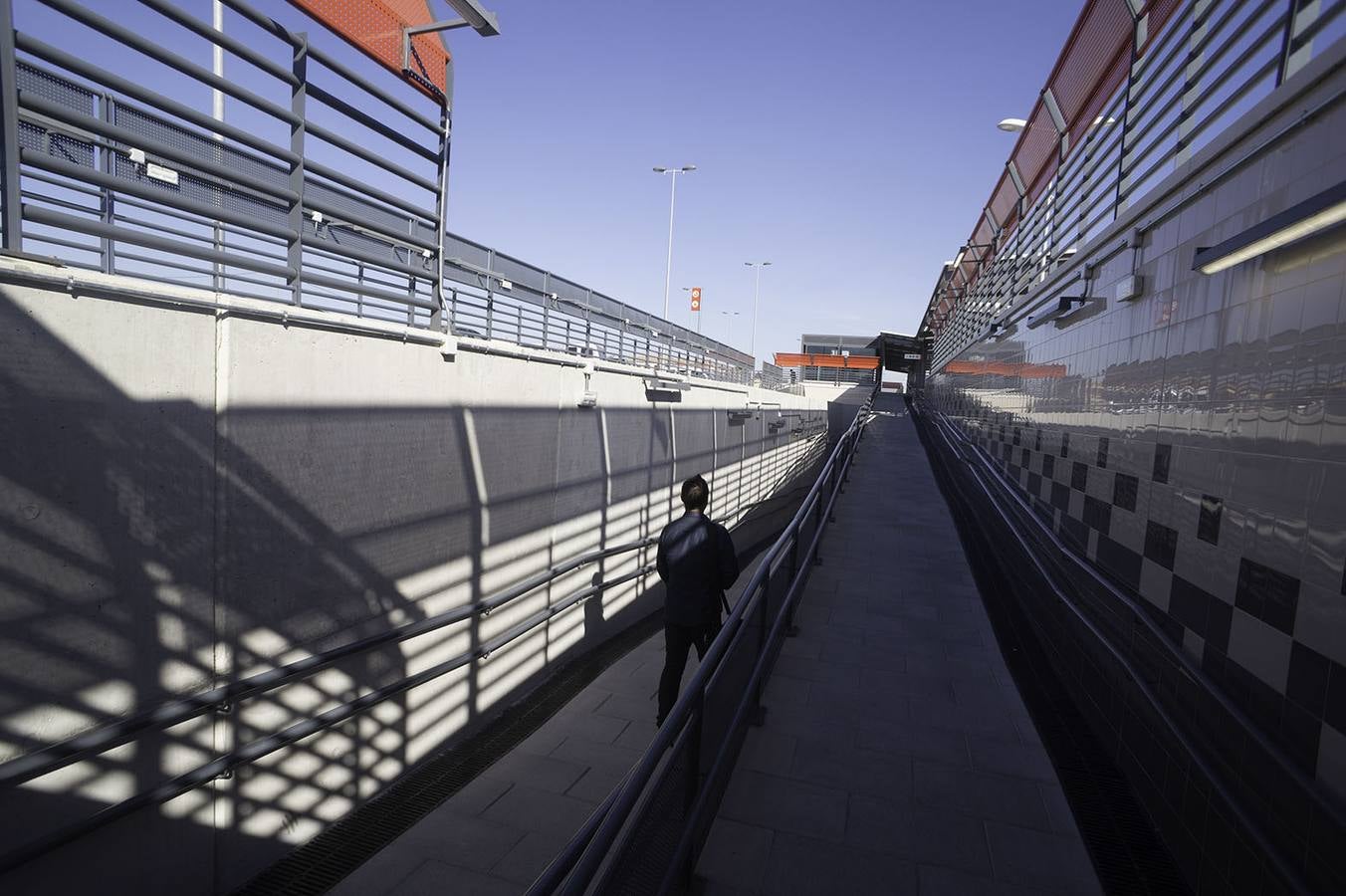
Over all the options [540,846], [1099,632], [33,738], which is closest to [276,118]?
[33,738]

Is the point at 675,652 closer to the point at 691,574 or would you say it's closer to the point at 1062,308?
the point at 691,574

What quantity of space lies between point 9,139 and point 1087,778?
5.46 m

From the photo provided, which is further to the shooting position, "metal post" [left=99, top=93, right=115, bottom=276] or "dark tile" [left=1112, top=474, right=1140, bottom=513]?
"dark tile" [left=1112, top=474, right=1140, bottom=513]

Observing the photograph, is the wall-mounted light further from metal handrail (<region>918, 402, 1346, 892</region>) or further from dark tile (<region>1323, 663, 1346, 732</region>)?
dark tile (<region>1323, 663, 1346, 732</region>)

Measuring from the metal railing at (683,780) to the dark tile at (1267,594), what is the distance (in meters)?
2.11

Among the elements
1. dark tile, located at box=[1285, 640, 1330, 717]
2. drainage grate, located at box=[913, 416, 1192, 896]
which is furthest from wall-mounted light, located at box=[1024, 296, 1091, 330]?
dark tile, located at box=[1285, 640, 1330, 717]

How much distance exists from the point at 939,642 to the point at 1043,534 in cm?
132

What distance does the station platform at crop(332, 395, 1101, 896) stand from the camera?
3.09m

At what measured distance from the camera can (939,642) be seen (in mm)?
5867

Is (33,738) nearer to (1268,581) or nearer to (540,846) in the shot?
(540,846)

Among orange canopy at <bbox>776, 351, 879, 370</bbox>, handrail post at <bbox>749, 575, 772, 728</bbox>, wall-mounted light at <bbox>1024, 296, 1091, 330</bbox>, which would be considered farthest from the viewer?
orange canopy at <bbox>776, 351, 879, 370</bbox>

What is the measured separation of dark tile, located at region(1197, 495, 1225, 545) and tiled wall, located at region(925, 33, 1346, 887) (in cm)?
1

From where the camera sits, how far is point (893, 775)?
12.5 ft

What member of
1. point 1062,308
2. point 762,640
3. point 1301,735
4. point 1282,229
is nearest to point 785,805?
point 762,640
